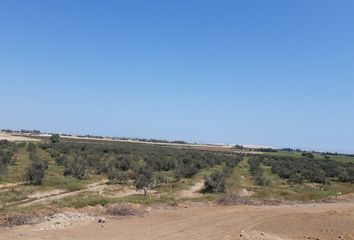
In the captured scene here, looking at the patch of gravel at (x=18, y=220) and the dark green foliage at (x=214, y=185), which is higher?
the dark green foliage at (x=214, y=185)

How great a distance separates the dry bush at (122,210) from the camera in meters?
21.5

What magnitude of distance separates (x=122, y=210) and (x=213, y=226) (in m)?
4.48

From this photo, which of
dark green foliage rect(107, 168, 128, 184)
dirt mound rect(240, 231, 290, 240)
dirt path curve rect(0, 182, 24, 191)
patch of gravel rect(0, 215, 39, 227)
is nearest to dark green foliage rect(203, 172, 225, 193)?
dark green foliage rect(107, 168, 128, 184)

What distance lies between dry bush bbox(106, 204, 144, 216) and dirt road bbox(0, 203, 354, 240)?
659mm

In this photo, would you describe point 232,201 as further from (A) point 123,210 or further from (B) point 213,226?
(A) point 123,210

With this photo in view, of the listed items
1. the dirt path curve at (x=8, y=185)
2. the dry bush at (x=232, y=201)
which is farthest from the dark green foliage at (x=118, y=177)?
the dry bush at (x=232, y=201)

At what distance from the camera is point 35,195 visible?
29.9 m

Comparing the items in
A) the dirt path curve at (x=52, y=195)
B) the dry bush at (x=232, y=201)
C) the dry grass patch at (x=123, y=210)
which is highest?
the dry bush at (x=232, y=201)

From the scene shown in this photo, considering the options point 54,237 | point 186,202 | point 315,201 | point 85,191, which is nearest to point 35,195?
point 85,191

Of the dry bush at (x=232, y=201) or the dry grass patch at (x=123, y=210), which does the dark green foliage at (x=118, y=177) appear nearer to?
the dry bush at (x=232, y=201)

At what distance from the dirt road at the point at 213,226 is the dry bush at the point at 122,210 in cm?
66

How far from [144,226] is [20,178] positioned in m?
20.7

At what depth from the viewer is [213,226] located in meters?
19.6

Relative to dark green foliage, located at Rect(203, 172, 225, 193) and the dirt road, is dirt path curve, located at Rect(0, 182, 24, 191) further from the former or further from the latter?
the dirt road
